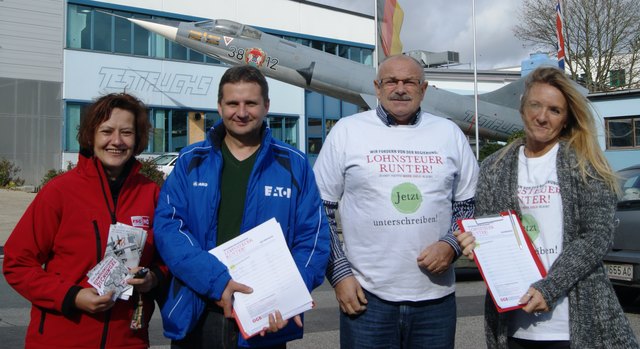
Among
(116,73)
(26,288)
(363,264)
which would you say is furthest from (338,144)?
(116,73)

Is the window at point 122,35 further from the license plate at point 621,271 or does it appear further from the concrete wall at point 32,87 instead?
the license plate at point 621,271

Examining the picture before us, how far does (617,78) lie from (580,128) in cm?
3925

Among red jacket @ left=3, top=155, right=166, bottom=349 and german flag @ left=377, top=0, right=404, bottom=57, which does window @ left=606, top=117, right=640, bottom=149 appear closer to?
german flag @ left=377, top=0, right=404, bottom=57

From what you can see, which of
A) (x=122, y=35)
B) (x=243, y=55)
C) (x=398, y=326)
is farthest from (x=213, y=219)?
(x=122, y=35)

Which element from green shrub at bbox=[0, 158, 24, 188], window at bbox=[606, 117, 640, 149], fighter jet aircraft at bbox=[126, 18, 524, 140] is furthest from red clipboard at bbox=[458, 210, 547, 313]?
green shrub at bbox=[0, 158, 24, 188]

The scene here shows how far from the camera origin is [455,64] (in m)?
55.4

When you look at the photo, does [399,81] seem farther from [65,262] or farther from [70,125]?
[70,125]

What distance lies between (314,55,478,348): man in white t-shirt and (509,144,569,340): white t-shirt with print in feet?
1.23

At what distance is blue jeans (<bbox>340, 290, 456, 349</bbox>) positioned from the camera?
3186 millimetres

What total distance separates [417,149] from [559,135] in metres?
0.71

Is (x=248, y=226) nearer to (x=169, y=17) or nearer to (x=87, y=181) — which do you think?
(x=87, y=181)

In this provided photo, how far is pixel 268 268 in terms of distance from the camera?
285 centimetres

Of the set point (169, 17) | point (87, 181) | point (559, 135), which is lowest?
point (87, 181)

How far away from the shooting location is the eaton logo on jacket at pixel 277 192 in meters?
2.98
